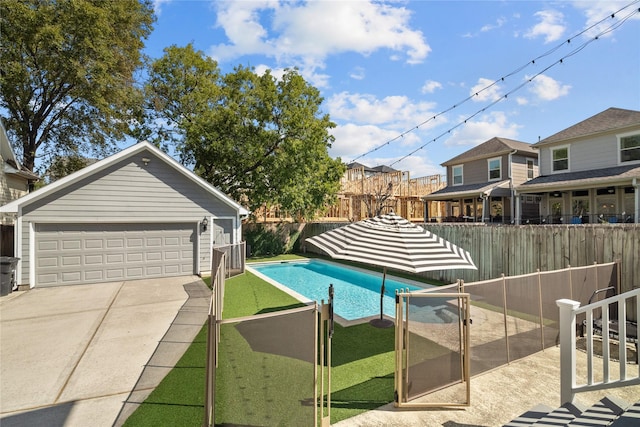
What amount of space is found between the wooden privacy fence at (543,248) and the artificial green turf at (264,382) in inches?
201

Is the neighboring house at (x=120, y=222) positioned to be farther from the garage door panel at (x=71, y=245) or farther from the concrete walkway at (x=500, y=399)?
the concrete walkway at (x=500, y=399)

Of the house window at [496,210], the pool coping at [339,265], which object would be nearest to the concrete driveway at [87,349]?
the pool coping at [339,265]

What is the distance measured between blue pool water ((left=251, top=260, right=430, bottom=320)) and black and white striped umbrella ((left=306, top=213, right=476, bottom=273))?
262 centimetres

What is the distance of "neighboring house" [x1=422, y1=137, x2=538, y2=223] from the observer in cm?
2012

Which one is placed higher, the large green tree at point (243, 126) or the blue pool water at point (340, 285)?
the large green tree at point (243, 126)

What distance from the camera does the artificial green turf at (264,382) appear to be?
8.81ft

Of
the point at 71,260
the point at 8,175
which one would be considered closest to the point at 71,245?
the point at 71,260

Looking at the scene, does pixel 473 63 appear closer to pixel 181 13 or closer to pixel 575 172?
pixel 575 172

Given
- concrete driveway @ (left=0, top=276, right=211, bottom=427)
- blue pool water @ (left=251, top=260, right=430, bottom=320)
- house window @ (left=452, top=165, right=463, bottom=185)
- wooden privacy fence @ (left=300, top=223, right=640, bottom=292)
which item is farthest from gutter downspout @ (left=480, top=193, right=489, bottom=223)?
concrete driveway @ (left=0, top=276, right=211, bottom=427)

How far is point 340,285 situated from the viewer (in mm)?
12148

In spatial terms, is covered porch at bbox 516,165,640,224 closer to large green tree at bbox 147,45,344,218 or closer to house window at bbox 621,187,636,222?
house window at bbox 621,187,636,222

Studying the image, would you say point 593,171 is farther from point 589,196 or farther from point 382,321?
point 382,321

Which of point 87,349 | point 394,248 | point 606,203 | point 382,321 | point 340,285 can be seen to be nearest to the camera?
point 87,349

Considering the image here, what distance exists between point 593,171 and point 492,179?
548 cm
